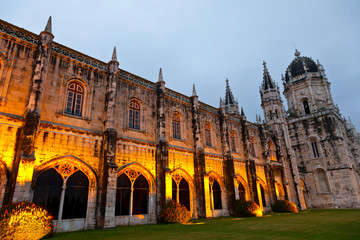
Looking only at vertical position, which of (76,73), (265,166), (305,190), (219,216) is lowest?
(219,216)

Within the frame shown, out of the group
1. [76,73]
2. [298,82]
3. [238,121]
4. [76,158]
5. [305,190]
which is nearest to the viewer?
[76,158]

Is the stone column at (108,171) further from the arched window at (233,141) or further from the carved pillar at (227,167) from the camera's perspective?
the arched window at (233,141)

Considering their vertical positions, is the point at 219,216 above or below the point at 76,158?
below

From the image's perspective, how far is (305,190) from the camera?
34594mm

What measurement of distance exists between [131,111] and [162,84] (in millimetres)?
3679

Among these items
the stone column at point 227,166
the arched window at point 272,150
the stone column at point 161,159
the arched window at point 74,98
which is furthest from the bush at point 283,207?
the arched window at point 74,98

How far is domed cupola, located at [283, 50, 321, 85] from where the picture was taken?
40.2 metres

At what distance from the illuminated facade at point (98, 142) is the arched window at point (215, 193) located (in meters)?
0.09

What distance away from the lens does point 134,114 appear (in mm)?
17031

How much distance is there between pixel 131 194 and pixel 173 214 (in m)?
3.08

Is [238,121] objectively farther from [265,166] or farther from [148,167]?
[148,167]

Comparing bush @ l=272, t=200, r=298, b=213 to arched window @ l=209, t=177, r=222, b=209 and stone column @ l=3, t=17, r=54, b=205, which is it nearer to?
arched window @ l=209, t=177, r=222, b=209

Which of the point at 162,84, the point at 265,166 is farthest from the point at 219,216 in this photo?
the point at 162,84

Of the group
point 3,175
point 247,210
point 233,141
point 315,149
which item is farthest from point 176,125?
point 315,149
